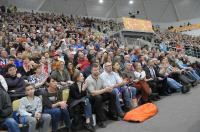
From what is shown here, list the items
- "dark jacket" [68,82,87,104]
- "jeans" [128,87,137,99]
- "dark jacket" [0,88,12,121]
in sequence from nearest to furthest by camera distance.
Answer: "dark jacket" [0,88,12,121] → "dark jacket" [68,82,87,104] → "jeans" [128,87,137,99]

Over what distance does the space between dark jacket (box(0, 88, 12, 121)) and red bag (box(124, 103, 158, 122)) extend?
2.25 m

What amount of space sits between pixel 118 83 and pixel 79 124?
1283mm

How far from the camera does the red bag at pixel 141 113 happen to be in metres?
5.71

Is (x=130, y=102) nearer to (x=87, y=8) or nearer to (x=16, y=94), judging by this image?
(x=16, y=94)

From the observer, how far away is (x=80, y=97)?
17.9ft

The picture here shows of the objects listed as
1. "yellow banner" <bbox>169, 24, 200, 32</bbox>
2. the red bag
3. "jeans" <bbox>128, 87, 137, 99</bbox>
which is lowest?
the red bag

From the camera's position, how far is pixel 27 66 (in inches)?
255

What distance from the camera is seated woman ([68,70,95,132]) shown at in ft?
17.3

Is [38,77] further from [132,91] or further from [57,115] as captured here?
[132,91]

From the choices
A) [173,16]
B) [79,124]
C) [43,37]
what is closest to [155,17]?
[173,16]

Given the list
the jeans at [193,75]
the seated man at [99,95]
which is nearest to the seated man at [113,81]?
the seated man at [99,95]

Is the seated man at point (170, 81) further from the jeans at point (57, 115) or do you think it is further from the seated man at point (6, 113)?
the seated man at point (6, 113)

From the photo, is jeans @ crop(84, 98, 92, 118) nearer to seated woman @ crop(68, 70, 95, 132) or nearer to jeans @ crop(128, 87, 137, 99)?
seated woman @ crop(68, 70, 95, 132)

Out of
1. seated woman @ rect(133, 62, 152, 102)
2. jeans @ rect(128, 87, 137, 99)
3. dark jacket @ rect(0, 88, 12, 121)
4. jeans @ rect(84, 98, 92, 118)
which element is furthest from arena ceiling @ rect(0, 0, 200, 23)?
dark jacket @ rect(0, 88, 12, 121)
